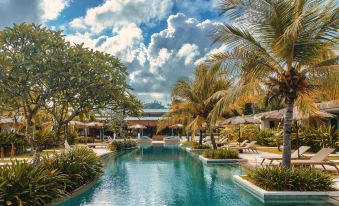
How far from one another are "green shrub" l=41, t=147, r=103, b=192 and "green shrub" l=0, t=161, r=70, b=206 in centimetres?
107

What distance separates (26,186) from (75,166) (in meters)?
3.09

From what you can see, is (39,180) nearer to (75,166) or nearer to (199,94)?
(75,166)

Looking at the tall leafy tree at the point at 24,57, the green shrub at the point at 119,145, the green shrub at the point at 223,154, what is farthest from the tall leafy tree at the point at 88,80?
the green shrub at the point at 119,145

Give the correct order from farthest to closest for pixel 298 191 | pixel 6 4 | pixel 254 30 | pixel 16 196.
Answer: pixel 6 4
pixel 254 30
pixel 298 191
pixel 16 196

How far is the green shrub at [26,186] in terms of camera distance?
7.65m

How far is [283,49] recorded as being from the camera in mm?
9641

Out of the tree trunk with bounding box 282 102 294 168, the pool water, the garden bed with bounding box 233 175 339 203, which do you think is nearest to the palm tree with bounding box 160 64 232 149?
the pool water

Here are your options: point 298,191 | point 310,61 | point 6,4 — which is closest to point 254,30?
point 310,61

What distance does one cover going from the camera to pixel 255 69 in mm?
10555

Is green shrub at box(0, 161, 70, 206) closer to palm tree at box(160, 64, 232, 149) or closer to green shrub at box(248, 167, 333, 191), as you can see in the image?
green shrub at box(248, 167, 333, 191)

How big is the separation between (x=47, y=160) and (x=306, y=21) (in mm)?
9272

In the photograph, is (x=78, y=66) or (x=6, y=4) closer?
(x=78, y=66)

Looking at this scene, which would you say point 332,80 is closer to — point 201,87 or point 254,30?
point 254,30

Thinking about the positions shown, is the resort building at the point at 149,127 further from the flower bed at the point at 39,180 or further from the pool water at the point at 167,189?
the flower bed at the point at 39,180
